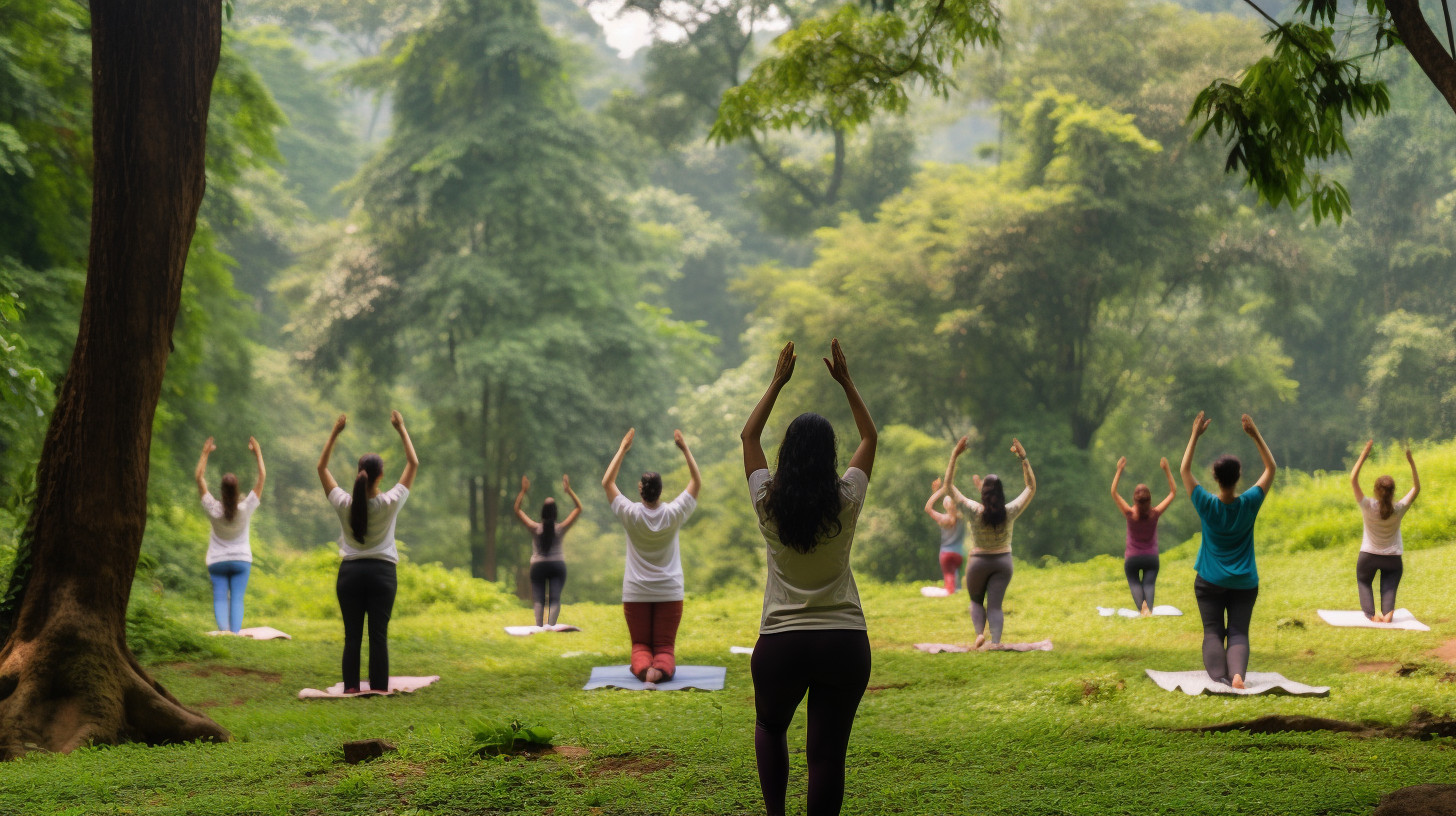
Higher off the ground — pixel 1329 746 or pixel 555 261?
pixel 555 261

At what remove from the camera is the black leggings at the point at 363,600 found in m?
7.73

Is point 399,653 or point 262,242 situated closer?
point 399,653

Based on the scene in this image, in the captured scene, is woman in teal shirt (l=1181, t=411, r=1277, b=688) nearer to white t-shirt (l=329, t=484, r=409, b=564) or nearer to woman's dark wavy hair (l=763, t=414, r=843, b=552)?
woman's dark wavy hair (l=763, t=414, r=843, b=552)

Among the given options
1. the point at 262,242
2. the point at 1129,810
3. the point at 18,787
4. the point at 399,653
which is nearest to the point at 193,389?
the point at 399,653

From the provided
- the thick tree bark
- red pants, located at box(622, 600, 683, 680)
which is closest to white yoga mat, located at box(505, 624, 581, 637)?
red pants, located at box(622, 600, 683, 680)

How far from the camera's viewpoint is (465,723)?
6797mm

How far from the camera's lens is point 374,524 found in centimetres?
770

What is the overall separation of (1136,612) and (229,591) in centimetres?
1073

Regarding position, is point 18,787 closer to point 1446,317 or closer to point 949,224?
point 949,224

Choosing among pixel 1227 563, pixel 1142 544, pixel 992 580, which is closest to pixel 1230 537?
pixel 1227 563

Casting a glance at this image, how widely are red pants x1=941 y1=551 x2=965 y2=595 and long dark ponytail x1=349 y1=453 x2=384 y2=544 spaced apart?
11.1m

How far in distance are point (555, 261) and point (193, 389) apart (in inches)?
475

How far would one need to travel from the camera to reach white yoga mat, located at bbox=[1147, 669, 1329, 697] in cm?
733

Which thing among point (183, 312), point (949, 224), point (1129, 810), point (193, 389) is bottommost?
point (1129, 810)
